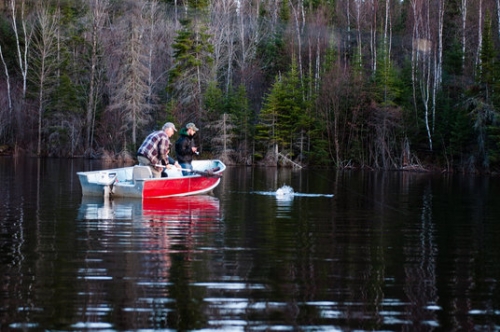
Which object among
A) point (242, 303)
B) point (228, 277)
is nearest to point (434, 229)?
point (228, 277)

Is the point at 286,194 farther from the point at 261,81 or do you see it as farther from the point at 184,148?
the point at 261,81

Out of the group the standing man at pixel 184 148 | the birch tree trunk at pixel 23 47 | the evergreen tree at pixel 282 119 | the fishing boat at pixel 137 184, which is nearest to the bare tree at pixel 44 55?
the birch tree trunk at pixel 23 47

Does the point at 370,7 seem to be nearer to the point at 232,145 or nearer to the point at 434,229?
the point at 232,145

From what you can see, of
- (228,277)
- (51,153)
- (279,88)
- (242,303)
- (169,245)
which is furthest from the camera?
(51,153)

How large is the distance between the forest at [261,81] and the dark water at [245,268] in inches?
997

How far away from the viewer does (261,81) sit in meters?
51.6

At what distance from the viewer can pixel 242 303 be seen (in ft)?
21.0

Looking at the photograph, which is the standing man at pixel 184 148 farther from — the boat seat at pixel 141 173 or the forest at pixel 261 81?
the forest at pixel 261 81

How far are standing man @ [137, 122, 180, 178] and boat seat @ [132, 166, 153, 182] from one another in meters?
0.35

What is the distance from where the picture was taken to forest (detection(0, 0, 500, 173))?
40.2 metres

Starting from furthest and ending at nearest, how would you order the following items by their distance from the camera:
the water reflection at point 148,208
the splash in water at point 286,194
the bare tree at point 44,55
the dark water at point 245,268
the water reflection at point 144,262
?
the bare tree at point 44,55, the splash in water at point 286,194, the water reflection at point 148,208, the water reflection at point 144,262, the dark water at point 245,268

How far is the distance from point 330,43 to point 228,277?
1699 inches

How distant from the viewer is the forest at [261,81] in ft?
132

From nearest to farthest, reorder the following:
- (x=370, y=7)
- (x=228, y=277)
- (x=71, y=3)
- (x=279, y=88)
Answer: (x=228, y=277) → (x=279, y=88) → (x=370, y=7) → (x=71, y=3)
